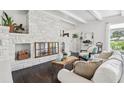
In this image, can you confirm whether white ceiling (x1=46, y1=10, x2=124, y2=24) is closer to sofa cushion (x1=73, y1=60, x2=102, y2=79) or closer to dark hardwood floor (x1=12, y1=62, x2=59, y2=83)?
dark hardwood floor (x1=12, y1=62, x2=59, y2=83)

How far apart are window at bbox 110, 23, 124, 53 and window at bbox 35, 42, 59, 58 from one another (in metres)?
3.12

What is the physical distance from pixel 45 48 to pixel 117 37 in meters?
3.96

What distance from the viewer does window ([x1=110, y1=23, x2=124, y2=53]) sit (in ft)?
16.6

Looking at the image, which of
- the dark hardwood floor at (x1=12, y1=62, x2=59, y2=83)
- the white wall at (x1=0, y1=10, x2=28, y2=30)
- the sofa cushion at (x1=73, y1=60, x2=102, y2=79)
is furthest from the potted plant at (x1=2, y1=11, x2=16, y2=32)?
the sofa cushion at (x1=73, y1=60, x2=102, y2=79)

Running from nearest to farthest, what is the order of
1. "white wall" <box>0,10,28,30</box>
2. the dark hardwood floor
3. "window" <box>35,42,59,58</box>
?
the dark hardwood floor < "white wall" <box>0,10,28,30</box> < "window" <box>35,42,59,58</box>

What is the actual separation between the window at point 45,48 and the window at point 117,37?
3.12 m

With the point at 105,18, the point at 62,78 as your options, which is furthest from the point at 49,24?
the point at 62,78

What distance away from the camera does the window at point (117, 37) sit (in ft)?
16.6

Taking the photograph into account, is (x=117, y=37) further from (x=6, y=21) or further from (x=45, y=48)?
(x=6, y=21)

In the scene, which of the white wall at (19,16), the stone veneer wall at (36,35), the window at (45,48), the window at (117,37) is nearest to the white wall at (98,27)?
the window at (117,37)

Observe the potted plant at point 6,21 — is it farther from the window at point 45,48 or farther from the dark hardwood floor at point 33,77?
the dark hardwood floor at point 33,77
